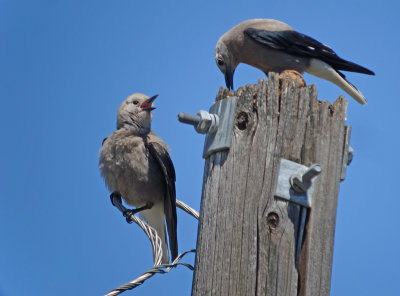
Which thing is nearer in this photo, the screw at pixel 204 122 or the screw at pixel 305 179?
the screw at pixel 305 179

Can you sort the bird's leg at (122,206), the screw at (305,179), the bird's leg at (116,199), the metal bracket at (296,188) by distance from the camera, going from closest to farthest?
the screw at (305,179) < the metal bracket at (296,188) < the bird's leg at (122,206) < the bird's leg at (116,199)

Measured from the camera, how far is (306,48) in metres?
5.56

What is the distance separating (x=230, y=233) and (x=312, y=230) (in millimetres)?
358

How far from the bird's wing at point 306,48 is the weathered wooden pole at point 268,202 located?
2975 millimetres

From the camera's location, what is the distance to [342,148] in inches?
104

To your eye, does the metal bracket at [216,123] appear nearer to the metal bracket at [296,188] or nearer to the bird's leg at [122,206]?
the metal bracket at [296,188]

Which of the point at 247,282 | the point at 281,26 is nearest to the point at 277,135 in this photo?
the point at 247,282

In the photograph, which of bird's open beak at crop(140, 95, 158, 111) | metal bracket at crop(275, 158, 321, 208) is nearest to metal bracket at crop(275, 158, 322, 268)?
metal bracket at crop(275, 158, 321, 208)

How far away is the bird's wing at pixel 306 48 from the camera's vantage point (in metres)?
5.53

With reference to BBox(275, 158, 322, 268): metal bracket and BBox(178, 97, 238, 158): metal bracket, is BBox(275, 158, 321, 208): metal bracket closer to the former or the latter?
BBox(275, 158, 322, 268): metal bracket

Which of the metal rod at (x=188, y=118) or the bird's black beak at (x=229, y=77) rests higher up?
the bird's black beak at (x=229, y=77)

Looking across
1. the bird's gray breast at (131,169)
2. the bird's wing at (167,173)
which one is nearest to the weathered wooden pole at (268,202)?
the bird's wing at (167,173)

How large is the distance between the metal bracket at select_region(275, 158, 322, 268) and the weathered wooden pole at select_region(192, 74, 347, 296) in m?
0.02

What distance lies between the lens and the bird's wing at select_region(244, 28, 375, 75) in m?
5.53
